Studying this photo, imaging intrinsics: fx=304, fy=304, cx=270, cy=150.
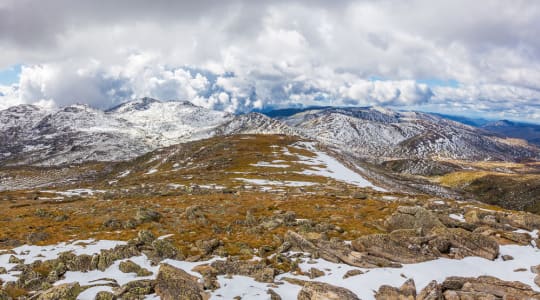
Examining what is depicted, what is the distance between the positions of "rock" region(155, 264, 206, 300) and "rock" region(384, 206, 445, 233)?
23.0 meters

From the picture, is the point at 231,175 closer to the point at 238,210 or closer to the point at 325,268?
the point at 238,210

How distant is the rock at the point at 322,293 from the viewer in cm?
1906

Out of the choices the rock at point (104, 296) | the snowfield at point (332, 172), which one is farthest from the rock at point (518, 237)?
the snowfield at point (332, 172)

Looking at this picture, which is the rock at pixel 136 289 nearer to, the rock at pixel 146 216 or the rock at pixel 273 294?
the rock at pixel 273 294

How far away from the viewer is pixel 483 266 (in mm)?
24734

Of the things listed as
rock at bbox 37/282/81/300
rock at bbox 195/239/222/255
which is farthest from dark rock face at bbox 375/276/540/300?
rock at bbox 37/282/81/300

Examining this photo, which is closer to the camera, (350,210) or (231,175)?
(350,210)

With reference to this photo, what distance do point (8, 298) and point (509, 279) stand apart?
34.5 m

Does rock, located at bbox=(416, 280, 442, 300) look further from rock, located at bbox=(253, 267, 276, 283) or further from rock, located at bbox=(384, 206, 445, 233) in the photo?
rock, located at bbox=(384, 206, 445, 233)

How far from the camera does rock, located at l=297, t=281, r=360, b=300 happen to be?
19062 mm

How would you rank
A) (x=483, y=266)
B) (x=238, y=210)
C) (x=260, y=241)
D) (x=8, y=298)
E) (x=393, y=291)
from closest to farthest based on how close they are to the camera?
(x=8, y=298) < (x=393, y=291) < (x=483, y=266) < (x=260, y=241) < (x=238, y=210)

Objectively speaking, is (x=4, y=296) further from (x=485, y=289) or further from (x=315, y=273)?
(x=485, y=289)

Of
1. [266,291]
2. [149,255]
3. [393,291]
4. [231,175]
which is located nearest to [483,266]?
[393,291]

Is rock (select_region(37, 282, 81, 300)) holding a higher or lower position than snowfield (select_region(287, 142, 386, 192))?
higher
